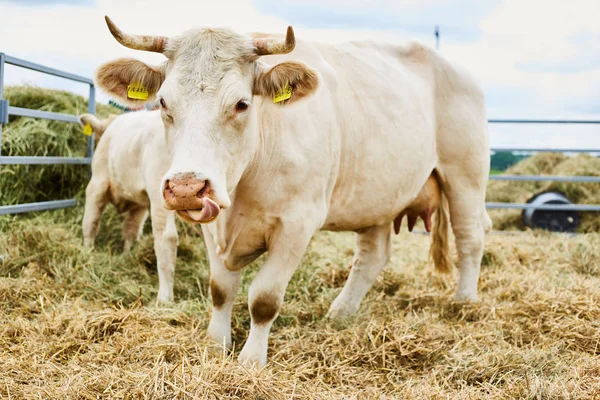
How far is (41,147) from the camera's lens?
633 cm

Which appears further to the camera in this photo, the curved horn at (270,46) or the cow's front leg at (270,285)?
the cow's front leg at (270,285)

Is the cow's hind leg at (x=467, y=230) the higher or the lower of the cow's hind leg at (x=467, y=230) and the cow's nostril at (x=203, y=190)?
the lower

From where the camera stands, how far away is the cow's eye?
113 inches

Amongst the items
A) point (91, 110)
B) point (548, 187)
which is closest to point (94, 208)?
point (91, 110)

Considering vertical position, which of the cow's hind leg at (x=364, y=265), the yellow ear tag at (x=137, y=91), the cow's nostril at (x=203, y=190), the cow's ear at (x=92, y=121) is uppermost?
the yellow ear tag at (x=137, y=91)

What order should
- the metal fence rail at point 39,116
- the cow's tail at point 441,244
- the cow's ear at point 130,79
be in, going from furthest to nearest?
1. the metal fence rail at point 39,116
2. the cow's tail at point 441,244
3. the cow's ear at point 130,79

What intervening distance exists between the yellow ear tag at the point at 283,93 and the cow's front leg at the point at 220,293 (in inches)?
35.9

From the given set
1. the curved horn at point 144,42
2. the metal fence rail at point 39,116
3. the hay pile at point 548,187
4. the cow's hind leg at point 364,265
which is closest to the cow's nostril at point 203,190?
the curved horn at point 144,42

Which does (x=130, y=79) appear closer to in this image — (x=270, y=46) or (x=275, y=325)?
(x=270, y=46)

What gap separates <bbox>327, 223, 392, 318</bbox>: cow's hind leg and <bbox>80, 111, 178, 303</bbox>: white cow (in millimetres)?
1282

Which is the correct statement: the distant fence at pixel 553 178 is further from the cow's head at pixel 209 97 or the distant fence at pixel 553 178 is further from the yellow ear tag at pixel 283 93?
the cow's head at pixel 209 97

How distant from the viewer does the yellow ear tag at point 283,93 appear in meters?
3.08

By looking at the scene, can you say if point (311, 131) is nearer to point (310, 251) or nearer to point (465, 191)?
point (465, 191)

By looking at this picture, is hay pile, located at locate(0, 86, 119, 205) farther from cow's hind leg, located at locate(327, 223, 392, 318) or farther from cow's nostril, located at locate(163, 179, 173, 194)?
cow's nostril, located at locate(163, 179, 173, 194)
